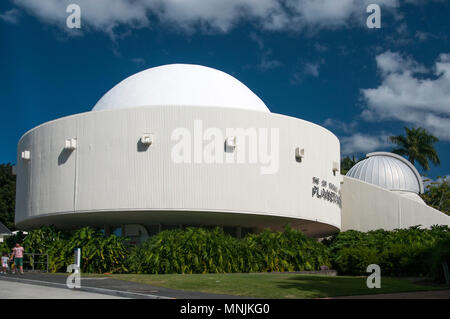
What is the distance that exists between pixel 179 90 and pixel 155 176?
5.88 m

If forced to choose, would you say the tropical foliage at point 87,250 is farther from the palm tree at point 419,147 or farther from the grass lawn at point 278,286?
the palm tree at point 419,147

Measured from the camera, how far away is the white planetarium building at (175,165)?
23688 mm

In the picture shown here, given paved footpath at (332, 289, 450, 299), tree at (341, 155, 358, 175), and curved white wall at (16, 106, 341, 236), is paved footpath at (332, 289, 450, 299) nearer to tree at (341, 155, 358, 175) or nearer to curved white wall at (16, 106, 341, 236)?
curved white wall at (16, 106, 341, 236)

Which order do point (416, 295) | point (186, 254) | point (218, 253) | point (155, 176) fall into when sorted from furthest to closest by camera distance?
point (155, 176), point (218, 253), point (186, 254), point (416, 295)

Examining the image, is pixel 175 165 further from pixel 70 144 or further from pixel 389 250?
pixel 389 250

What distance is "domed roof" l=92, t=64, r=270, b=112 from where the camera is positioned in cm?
2748

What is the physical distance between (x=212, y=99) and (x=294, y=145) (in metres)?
4.73

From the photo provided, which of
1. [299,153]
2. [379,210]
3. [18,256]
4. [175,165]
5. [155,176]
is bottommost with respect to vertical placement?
[18,256]

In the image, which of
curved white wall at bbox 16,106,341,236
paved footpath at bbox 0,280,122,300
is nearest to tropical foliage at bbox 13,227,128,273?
curved white wall at bbox 16,106,341,236

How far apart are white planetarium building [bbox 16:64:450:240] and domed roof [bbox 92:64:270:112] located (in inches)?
2.8

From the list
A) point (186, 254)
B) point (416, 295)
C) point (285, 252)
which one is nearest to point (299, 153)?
point (285, 252)

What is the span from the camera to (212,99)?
90.8 ft

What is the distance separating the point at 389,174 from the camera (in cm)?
3909
